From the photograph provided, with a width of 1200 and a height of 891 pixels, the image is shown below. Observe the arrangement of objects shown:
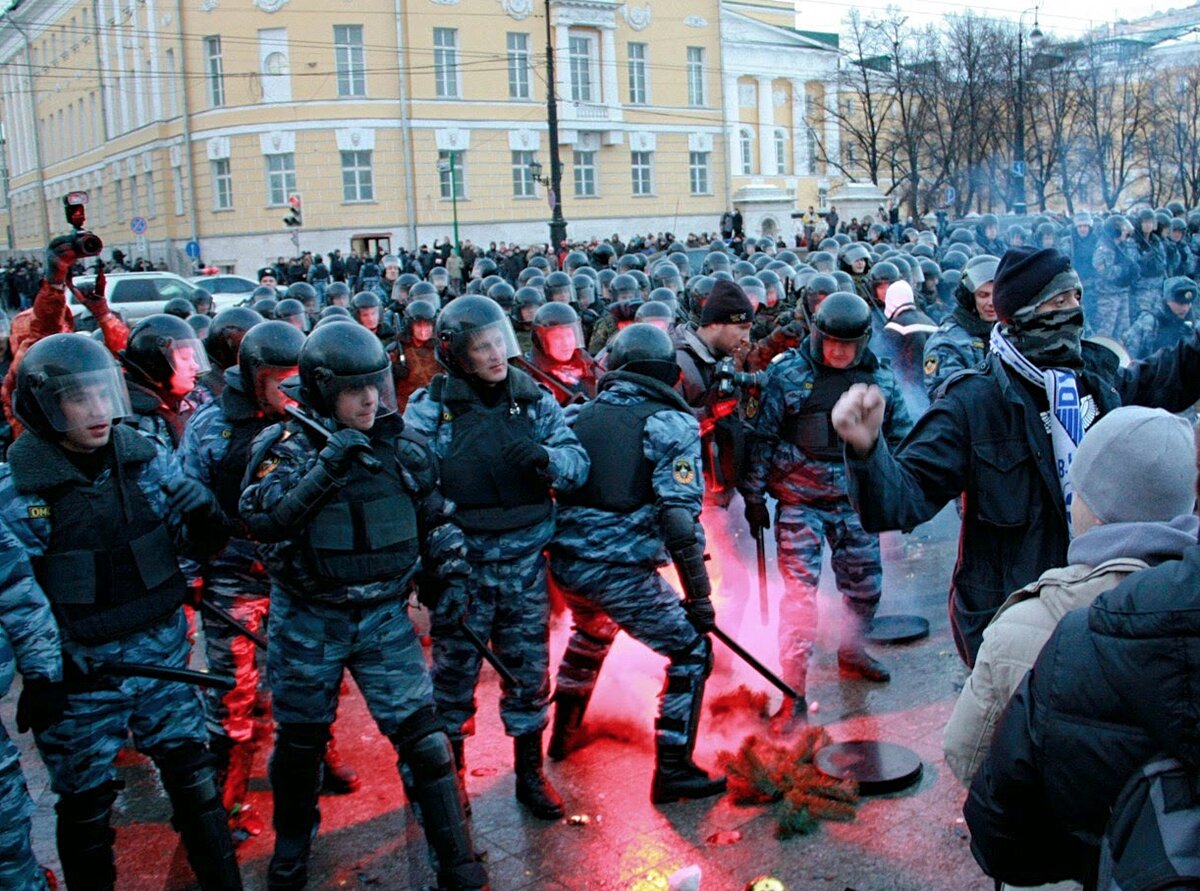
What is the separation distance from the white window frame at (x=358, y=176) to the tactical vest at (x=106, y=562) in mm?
40049

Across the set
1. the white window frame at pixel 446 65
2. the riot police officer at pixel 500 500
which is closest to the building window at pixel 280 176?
the white window frame at pixel 446 65

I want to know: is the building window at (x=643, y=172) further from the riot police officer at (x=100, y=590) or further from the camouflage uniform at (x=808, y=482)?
the riot police officer at (x=100, y=590)

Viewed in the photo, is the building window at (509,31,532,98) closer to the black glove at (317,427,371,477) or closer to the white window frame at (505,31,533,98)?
the white window frame at (505,31,533,98)

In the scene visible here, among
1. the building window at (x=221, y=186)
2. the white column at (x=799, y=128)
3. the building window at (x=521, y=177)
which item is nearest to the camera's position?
the building window at (x=221, y=186)

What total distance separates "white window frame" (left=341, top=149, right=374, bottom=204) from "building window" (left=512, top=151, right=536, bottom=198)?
536 cm

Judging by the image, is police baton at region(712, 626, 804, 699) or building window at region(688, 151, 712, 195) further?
building window at region(688, 151, 712, 195)

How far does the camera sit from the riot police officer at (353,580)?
404 cm

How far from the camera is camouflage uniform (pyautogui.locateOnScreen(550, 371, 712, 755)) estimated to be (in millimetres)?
4867

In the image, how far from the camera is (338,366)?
4.13 metres

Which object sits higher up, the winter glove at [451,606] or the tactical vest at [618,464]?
the tactical vest at [618,464]

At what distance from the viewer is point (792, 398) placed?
6.06 metres

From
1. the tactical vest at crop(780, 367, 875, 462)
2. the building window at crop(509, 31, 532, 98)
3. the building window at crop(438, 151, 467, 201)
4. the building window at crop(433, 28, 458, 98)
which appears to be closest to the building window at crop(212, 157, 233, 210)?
the building window at crop(438, 151, 467, 201)

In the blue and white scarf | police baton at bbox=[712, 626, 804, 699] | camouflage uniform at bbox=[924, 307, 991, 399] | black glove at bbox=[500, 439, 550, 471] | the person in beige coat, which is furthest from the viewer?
camouflage uniform at bbox=[924, 307, 991, 399]

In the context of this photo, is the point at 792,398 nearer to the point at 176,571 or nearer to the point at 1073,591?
the point at 176,571
